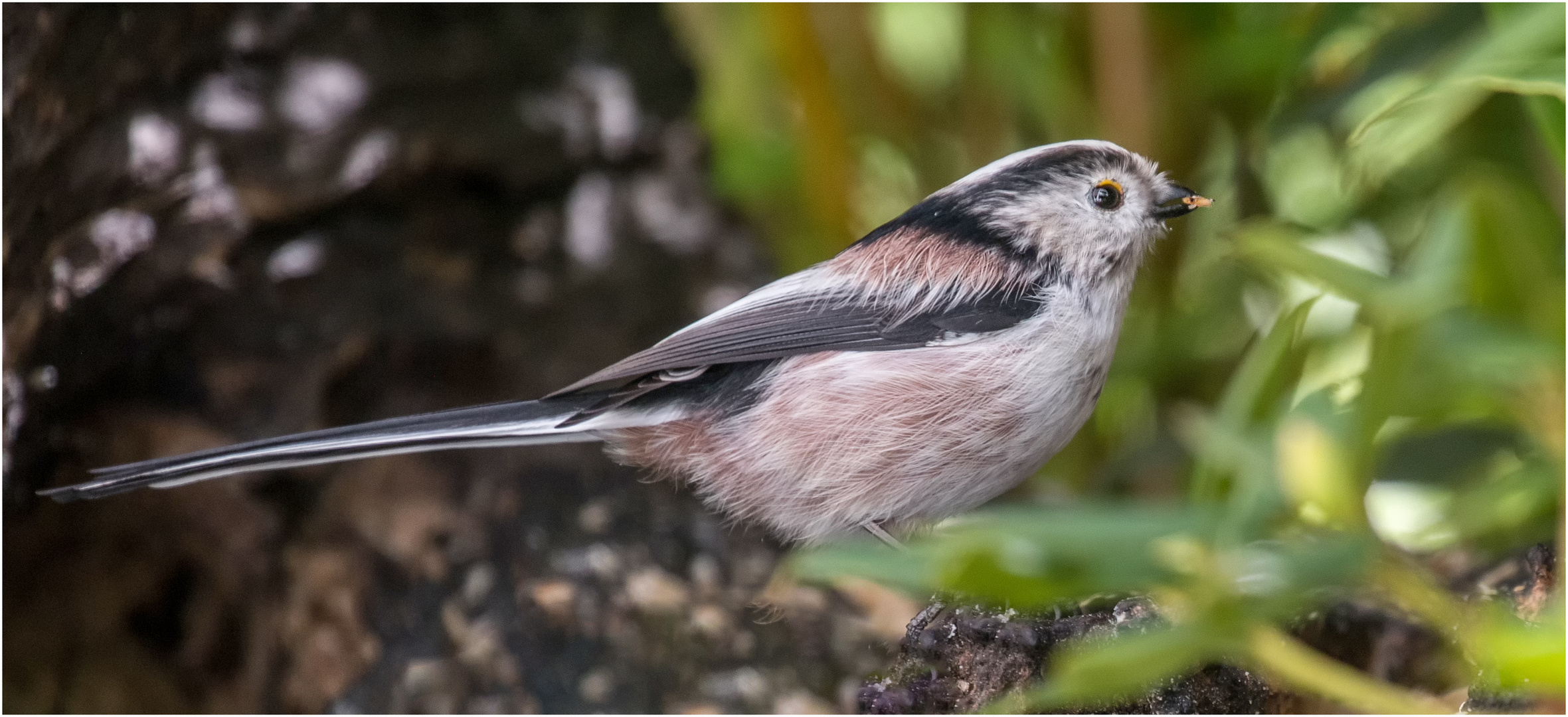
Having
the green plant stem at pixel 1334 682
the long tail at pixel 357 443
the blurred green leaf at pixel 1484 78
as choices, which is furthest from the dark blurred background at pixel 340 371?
the blurred green leaf at pixel 1484 78

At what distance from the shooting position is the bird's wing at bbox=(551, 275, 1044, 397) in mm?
1405

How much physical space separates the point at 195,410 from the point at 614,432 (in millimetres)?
862

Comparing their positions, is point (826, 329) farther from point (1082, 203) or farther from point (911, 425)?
point (1082, 203)

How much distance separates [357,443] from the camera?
136 cm

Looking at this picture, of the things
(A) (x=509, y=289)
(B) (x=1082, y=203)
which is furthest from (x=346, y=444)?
(B) (x=1082, y=203)

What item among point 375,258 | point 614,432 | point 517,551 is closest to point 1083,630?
point 614,432

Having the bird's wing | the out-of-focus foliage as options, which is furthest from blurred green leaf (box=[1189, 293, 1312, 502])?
the bird's wing

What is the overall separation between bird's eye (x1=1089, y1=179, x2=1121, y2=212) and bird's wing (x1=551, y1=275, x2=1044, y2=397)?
0.47 ft

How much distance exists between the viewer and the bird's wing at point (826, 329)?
141cm

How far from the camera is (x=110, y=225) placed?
172 centimetres

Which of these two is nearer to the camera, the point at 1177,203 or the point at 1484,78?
the point at 1484,78

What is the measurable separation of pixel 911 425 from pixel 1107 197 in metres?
0.38

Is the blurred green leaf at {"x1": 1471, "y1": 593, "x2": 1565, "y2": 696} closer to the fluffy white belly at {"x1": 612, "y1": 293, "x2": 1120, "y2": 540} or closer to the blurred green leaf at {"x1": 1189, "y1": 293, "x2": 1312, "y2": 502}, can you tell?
the blurred green leaf at {"x1": 1189, "y1": 293, "x2": 1312, "y2": 502}

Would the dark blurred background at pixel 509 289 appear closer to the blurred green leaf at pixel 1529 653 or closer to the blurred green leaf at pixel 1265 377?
the blurred green leaf at pixel 1265 377
